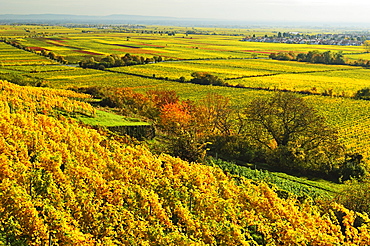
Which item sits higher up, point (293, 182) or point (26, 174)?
point (26, 174)

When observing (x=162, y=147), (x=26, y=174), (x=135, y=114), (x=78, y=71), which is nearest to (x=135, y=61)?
(x=78, y=71)

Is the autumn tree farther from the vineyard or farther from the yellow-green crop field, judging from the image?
the yellow-green crop field

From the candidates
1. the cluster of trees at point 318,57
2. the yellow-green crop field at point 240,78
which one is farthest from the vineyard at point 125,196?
the cluster of trees at point 318,57

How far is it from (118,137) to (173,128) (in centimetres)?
900

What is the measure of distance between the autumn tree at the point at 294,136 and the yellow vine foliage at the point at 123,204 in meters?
11.2

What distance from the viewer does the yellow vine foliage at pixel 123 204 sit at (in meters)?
12.4

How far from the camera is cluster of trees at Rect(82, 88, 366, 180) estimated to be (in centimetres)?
2999

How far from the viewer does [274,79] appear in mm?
86688

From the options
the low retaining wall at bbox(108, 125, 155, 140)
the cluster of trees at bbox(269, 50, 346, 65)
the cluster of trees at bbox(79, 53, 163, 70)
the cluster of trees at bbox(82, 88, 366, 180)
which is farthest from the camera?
the cluster of trees at bbox(269, 50, 346, 65)

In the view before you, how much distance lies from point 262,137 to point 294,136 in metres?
2.93

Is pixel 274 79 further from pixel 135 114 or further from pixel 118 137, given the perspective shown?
pixel 118 137

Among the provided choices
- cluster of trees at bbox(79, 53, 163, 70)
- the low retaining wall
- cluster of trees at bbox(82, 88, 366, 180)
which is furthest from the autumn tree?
cluster of trees at bbox(79, 53, 163, 70)

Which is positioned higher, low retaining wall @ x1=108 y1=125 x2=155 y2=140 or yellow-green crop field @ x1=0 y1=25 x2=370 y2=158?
low retaining wall @ x1=108 y1=125 x2=155 y2=140

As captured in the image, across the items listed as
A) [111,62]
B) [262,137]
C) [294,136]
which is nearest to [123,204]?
[262,137]
